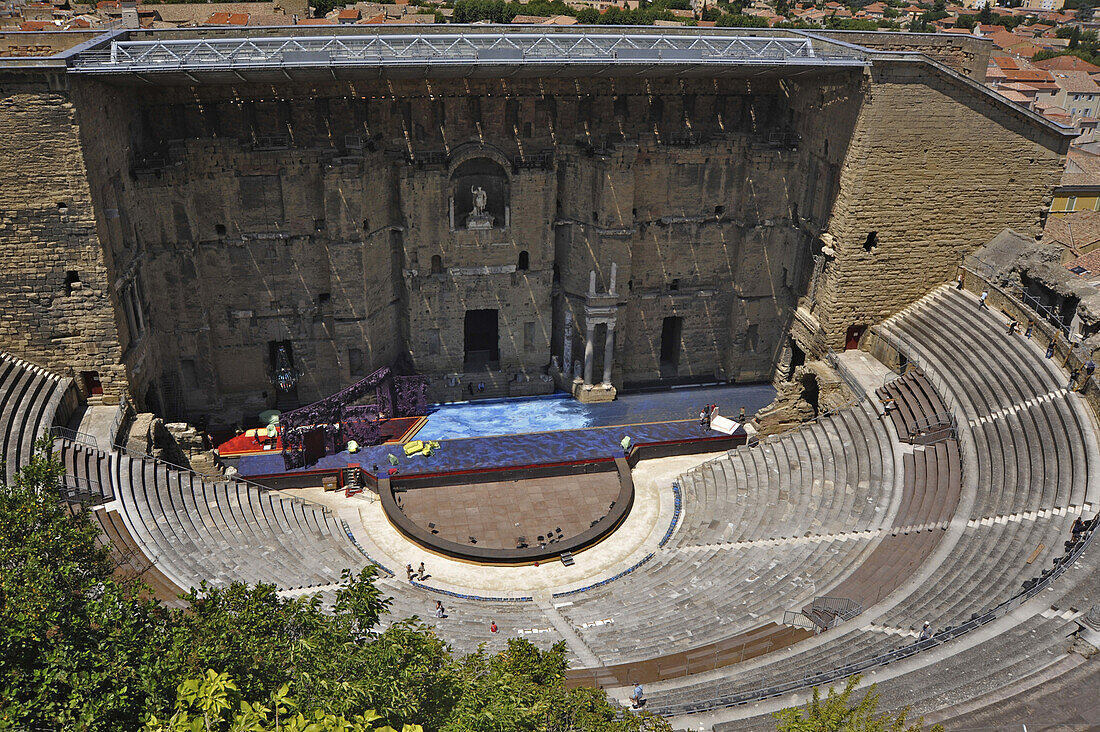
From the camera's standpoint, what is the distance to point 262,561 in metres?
27.1

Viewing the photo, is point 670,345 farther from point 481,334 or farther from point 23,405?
point 23,405

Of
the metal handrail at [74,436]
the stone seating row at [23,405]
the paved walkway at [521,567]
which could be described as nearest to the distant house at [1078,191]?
the paved walkway at [521,567]

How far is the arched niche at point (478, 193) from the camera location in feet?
123

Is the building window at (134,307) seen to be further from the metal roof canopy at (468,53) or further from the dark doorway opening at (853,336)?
the dark doorway opening at (853,336)

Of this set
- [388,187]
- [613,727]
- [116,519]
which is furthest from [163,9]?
[613,727]

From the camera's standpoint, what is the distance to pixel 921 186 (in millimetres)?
32812

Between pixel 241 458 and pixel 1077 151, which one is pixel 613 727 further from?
pixel 1077 151

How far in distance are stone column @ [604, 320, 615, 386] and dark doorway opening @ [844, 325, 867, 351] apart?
10.2m

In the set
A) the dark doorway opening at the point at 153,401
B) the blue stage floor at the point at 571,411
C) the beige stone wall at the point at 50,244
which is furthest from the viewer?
the blue stage floor at the point at 571,411

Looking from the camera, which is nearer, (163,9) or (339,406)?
(339,406)

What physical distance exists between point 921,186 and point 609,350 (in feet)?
48.6

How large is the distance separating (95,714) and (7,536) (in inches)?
176

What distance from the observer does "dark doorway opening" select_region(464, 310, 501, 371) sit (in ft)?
138

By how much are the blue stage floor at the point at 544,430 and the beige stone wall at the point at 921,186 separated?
7.52m
